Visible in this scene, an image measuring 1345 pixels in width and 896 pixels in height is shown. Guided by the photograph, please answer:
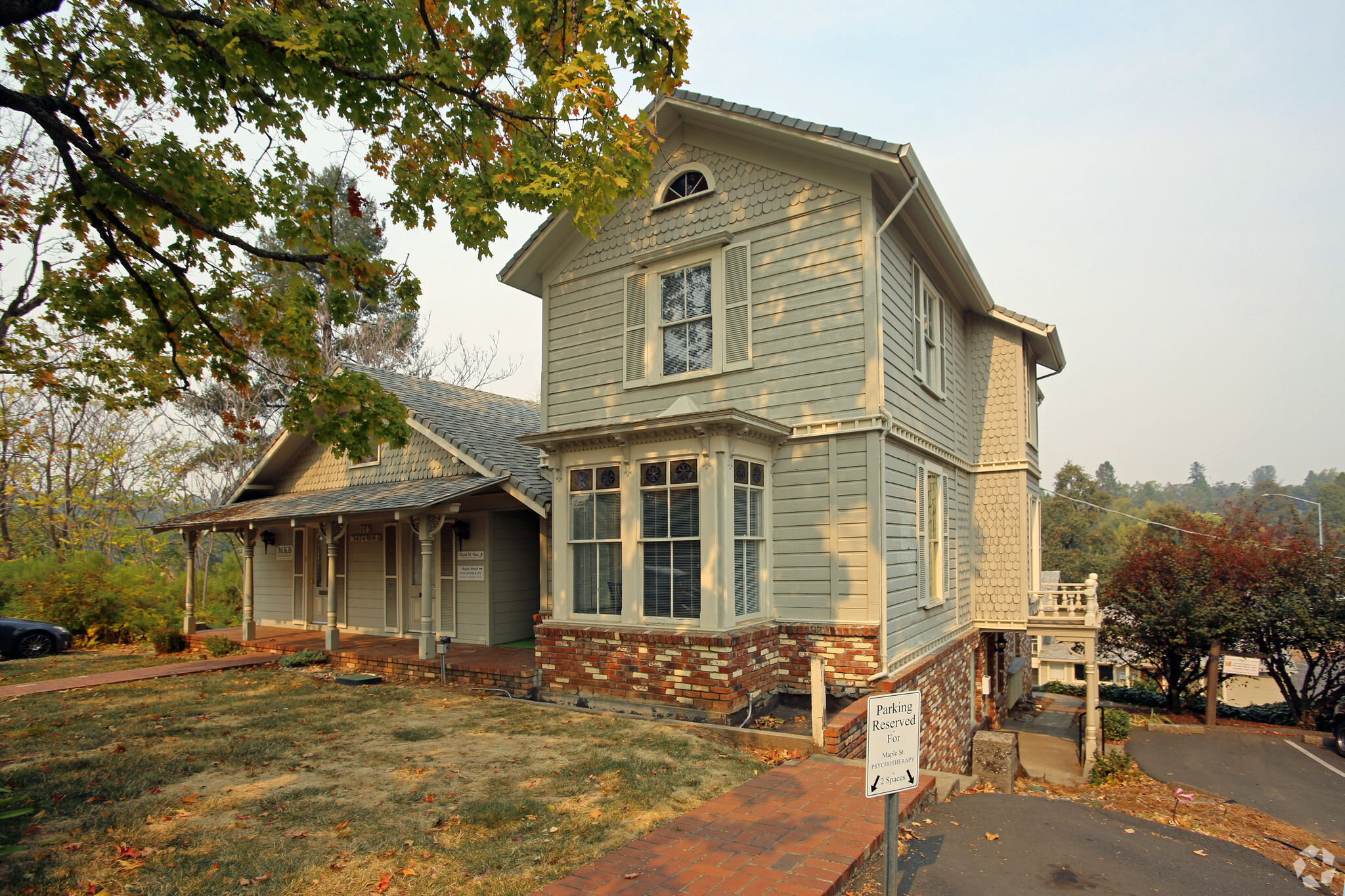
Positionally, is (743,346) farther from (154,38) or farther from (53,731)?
(53,731)

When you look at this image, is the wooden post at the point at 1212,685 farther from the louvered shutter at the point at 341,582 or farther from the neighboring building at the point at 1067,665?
the louvered shutter at the point at 341,582

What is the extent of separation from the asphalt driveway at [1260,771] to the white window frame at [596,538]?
1090 cm

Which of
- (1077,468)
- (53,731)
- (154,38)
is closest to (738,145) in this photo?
(154,38)

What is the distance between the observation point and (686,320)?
1112cm

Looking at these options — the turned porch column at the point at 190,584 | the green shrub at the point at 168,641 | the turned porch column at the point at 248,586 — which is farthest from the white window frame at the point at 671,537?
the turned porch column at the point at 190,584

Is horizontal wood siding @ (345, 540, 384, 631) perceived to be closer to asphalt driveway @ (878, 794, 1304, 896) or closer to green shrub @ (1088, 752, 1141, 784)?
asphalt driveway @ (878, 794, 1304, 896)

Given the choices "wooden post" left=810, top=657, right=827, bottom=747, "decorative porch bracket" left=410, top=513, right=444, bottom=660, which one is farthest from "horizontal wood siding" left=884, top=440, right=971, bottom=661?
"decorative porch bracket" left=410, top=513, right=444, bottom=660

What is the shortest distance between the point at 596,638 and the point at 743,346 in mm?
4510

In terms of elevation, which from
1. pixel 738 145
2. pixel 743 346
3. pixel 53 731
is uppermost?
pixel 738 145

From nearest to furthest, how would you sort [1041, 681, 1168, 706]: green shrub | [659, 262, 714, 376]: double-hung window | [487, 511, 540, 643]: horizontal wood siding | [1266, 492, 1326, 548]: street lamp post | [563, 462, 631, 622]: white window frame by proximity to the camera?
[563, 462, 631, 622]: white window frame
[659, 262, 714, 376]: double-hung window
[487, 511, 540, 643]: horizontal wood siding
[1041, 681, 1168, 706]: green shrub
[1266, 492, 1326, 548]: street lamp post

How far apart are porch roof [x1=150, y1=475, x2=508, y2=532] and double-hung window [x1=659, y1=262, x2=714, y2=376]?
161 inches

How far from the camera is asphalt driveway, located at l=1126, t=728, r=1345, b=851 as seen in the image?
41.5ft

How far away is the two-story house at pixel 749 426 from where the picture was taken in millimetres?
9438

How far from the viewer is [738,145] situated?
10922 millimetres
